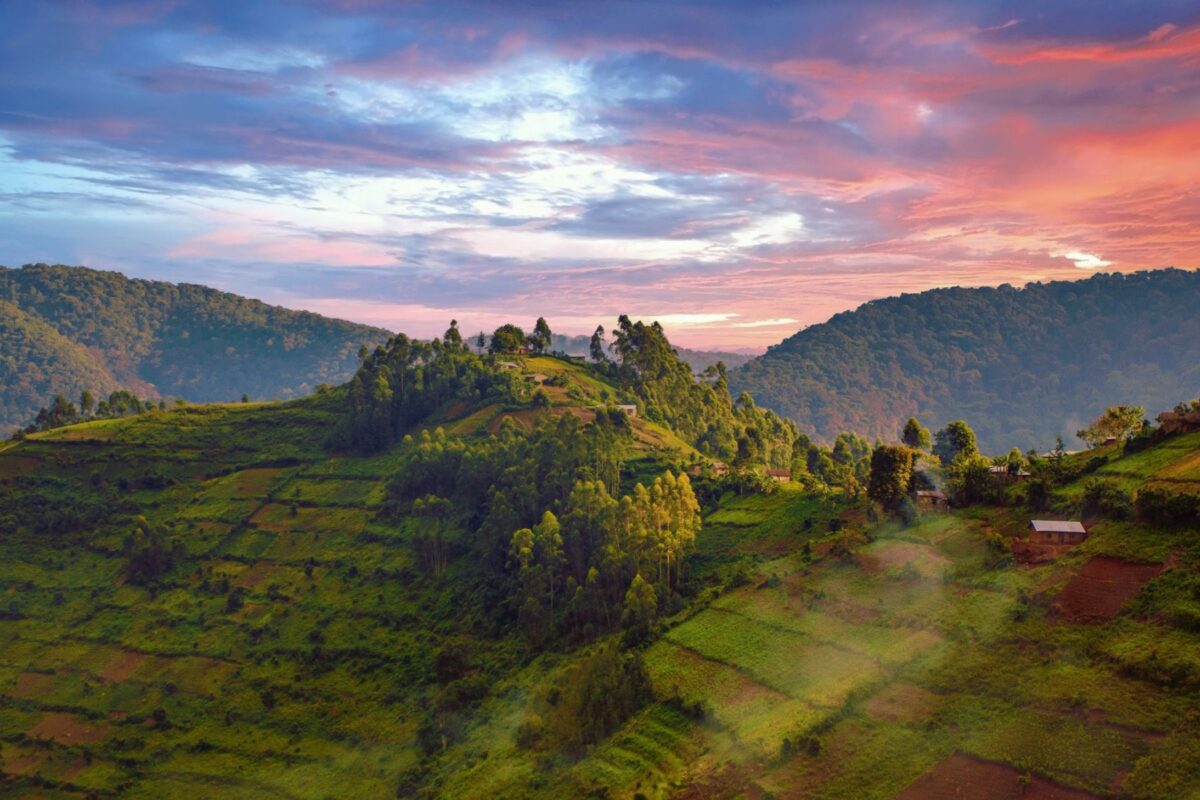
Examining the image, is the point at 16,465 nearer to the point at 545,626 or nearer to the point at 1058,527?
the point at 545,626

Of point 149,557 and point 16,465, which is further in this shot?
point 16,465

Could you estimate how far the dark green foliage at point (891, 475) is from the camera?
5584 centimetres

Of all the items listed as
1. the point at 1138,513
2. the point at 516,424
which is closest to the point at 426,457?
the point at 516,424

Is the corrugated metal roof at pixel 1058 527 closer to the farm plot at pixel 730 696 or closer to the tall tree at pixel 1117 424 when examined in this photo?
the farm plot at pixel 730 696

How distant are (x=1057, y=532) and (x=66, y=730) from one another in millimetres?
68394

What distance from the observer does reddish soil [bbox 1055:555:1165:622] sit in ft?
126

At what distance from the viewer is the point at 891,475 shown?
56.0 meters

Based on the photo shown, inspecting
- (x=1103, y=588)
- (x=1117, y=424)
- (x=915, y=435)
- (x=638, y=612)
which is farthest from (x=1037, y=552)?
(x=915, y=435)

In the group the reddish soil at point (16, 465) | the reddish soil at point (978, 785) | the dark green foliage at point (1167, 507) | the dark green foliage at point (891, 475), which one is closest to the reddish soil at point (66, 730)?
the reddish soil at point (16, 465)

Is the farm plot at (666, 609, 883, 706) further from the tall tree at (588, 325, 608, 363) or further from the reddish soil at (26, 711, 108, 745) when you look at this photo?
the tall tree at (588, 325, 608, 363)

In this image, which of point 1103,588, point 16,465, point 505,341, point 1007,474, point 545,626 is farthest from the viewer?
Answer: point 505,341

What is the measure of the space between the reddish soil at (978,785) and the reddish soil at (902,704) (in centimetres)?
292

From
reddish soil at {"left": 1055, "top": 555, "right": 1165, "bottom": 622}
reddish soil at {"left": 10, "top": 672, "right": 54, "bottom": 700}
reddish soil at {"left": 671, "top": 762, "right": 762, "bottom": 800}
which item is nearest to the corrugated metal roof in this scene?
reddish soil at {"left": 1055, "top": 555, "right": 1165, "bottom": 622}

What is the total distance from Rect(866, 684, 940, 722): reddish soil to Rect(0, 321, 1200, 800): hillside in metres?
0.14
